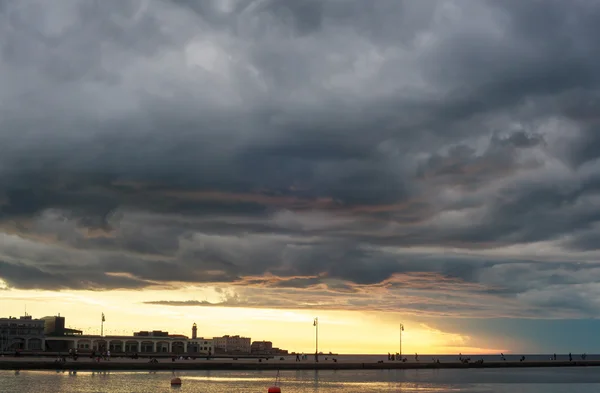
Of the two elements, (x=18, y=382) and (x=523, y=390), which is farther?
(x=523, y=390)

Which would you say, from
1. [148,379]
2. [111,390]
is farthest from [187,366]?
[111,390]

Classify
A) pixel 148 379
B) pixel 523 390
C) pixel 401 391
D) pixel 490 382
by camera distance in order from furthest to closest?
pixel 490 382 < pixel 148 379 < pixel 523 390 < pixel 401 391

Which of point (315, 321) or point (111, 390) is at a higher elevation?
point (315, 321)

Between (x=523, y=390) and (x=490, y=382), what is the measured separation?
63.7 feet

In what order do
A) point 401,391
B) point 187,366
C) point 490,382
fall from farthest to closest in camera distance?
point 187,366
point 490,382
point 401,391

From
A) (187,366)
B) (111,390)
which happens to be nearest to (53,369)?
(187,366)

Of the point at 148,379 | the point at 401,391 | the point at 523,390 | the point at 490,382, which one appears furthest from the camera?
the point at 490,382

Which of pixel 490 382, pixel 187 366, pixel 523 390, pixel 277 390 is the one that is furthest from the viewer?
pixel 187 366

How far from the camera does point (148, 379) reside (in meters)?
132

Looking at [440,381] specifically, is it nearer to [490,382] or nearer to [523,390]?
[490,382]

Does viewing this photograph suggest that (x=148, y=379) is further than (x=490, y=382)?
No

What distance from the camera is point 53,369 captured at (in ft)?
520

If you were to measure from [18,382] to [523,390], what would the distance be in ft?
258

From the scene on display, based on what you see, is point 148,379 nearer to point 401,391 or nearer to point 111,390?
point 111,390
